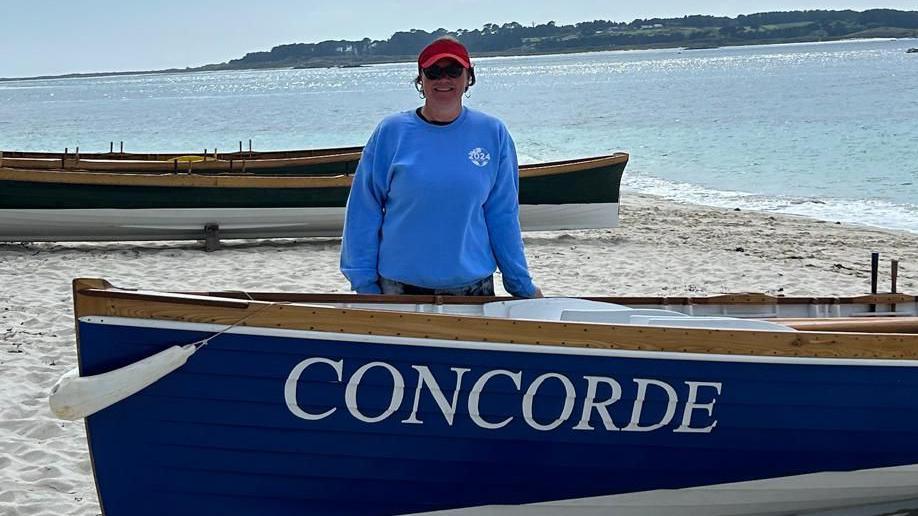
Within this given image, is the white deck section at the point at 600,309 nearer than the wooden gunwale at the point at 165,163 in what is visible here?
Yes

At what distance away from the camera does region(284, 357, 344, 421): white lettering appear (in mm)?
3525

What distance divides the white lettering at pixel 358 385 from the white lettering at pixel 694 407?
3.51ft

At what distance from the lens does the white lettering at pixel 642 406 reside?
12.3 feet

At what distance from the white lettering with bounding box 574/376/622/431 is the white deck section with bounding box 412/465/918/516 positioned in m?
0.40

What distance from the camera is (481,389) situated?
3.66m

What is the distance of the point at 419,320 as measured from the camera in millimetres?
3523

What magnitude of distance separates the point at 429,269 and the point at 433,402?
21.4 inches

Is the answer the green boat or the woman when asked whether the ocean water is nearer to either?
the green boat

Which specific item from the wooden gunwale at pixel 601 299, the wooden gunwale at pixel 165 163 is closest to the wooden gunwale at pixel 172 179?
the wooden gunwale at pixel 165 163

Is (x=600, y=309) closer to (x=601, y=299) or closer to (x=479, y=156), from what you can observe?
(x=601, y=299)

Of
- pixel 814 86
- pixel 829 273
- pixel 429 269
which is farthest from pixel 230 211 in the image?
pixel 814 86

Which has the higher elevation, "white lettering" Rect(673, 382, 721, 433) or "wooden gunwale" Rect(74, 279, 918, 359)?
"wooden gunwale" Rect(74, 279, 918, 359)

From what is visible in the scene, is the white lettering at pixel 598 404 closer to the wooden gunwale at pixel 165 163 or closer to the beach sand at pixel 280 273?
the beach sand at pixel 280 273

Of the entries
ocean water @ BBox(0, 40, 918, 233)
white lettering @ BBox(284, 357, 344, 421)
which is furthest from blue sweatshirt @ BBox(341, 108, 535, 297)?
ocean water @ BBox(0, 40, 918, 233)
